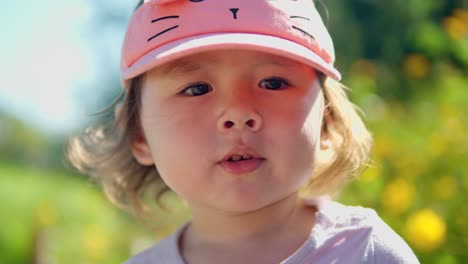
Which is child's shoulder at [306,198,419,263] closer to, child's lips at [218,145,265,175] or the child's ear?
child's lips at [218,145,265,175]

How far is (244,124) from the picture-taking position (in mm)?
2236

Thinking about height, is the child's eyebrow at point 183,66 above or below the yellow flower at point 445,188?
above

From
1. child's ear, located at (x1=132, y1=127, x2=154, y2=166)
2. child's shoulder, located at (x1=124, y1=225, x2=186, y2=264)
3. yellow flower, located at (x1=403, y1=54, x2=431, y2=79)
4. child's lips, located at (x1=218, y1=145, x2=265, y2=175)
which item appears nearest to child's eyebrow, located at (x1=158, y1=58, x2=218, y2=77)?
child's lips, located at (x1=218, y1=145, x2=265, y2=175)

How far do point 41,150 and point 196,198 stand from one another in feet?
18.0

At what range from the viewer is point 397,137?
429 cm

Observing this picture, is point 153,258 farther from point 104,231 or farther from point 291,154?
point 104,231

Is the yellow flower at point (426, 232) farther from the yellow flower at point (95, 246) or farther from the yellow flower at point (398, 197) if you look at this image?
the yellow flower at point (95, 246)

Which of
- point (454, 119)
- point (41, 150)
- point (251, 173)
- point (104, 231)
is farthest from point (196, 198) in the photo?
point (41, 150)

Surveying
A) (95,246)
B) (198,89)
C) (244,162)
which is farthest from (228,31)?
(95,246)

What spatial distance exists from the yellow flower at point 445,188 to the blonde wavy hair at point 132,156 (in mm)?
822

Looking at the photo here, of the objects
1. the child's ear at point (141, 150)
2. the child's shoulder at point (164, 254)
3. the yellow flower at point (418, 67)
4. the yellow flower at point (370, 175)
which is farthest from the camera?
the yellow flower at point (418, 67)

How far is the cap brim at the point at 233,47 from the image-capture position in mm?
2230

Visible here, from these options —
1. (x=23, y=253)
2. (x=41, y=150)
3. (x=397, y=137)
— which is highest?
(x=397, y=137)

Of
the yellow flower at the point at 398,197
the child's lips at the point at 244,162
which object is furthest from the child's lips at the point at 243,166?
the yellow flower at the point at 398,197
